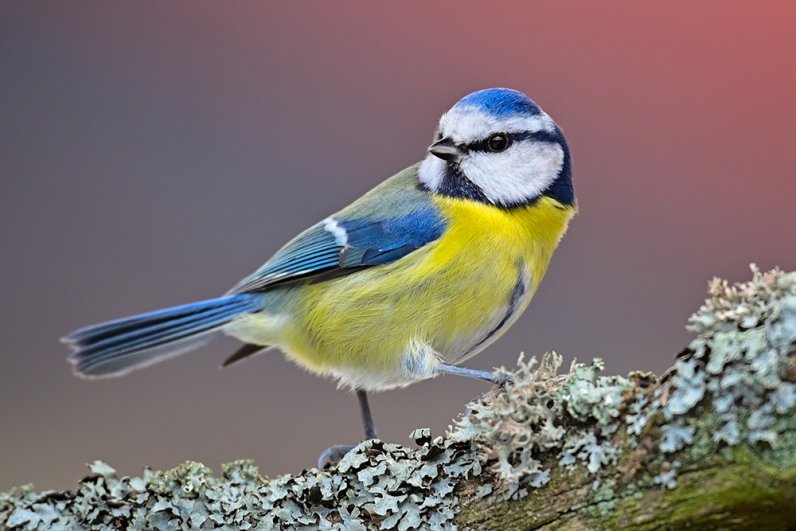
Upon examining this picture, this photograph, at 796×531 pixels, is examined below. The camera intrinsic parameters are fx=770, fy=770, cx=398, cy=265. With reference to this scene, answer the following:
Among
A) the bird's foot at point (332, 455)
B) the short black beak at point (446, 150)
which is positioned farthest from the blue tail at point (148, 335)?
the short black beak at point (446, 150)

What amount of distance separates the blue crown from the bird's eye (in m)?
0.04

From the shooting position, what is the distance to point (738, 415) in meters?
0.81

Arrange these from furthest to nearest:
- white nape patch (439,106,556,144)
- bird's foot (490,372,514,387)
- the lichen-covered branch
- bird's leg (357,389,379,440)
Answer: bird's leg (357,389,379,440) → white nape patch (439,106,556,144) → bird's foot (490,372,514,387) → the lichen-covered branch

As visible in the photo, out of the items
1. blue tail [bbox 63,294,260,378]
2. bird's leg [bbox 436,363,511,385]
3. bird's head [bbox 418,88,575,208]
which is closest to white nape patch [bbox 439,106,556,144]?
bird's head [bbox 418,88,575,208]

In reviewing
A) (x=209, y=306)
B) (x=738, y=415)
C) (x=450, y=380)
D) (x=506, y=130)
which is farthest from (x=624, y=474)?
(x=450, y=380)

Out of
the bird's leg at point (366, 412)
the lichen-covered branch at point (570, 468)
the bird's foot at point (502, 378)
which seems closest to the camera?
the lichen-covered branch at point (570, 468)

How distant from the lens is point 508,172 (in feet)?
5.02

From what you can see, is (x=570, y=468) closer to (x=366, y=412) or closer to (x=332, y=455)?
(x=332, y=455)

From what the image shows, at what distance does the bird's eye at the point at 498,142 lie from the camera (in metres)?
1.52

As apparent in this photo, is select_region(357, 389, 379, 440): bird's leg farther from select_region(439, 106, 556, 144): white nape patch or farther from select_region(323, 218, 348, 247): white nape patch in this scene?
select_region(439, 106, 556, 144): white nape patch

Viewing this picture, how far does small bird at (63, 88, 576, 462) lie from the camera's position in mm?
1445

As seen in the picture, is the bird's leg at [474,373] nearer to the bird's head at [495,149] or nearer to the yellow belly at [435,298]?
the yellow belly at [435,298]

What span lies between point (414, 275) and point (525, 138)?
0.36 meters

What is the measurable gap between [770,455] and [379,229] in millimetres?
922
